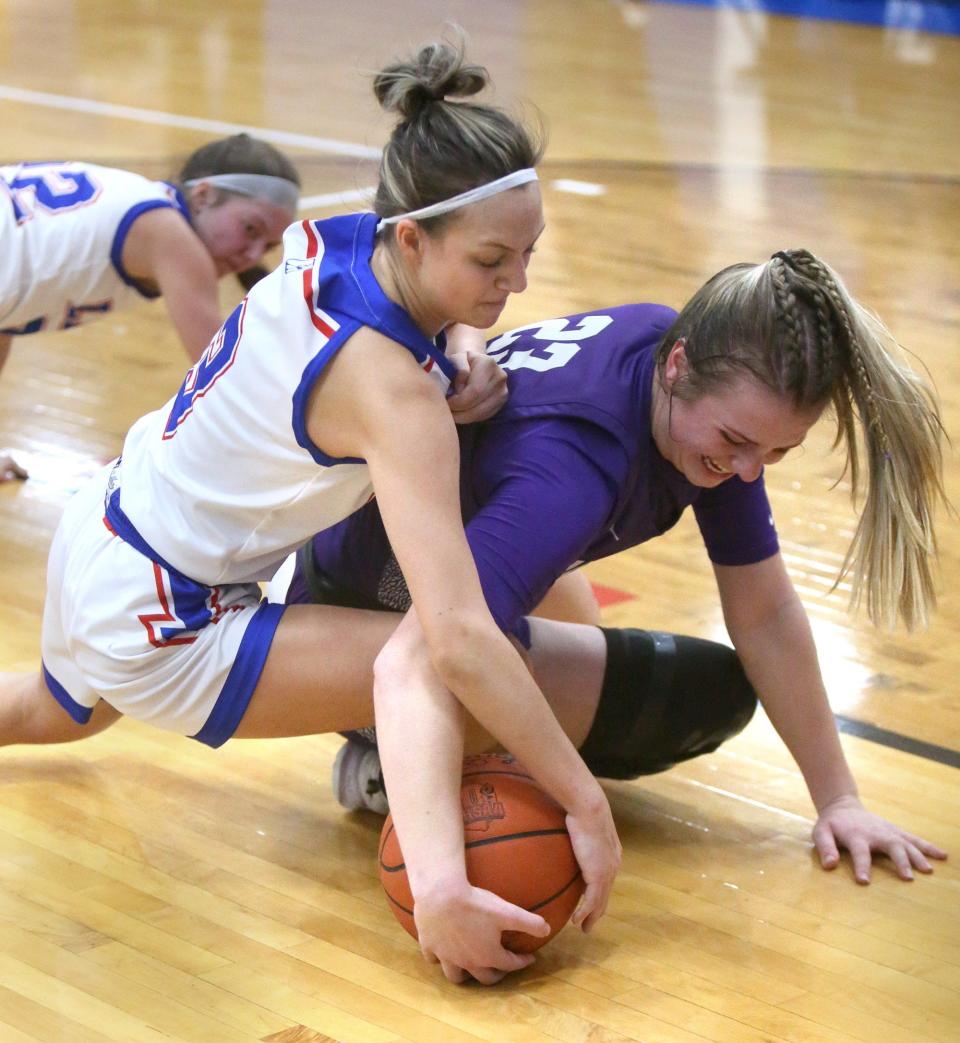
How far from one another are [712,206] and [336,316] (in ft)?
15.7

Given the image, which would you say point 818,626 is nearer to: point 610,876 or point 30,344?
point 610,876

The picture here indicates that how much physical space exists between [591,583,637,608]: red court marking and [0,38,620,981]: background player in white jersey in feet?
3.70

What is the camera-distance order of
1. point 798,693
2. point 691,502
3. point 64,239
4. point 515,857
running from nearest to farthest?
1. point 515,857
2. point 691,502
3. point 798,693
4. point 64,239

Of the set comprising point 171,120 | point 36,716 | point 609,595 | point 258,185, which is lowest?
point 171,120

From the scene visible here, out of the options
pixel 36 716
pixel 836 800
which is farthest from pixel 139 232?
pixel 836 800

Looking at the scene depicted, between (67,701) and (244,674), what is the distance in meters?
0.35

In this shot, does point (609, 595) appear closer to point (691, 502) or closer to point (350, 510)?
point (691, 502)

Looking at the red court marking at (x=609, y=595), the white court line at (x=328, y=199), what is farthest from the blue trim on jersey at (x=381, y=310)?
the white court line at (x=328, y=199)

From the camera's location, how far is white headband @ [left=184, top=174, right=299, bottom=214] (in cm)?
345

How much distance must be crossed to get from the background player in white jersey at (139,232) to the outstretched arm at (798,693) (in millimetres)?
1618

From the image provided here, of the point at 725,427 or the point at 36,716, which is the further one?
the point at 36,716

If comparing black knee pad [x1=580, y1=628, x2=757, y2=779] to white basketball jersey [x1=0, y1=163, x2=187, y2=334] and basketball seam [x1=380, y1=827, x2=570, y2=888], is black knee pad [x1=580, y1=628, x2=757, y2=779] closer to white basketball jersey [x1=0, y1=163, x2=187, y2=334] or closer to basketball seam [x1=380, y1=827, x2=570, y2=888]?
basketball seam [x1=380, y1=827, x2=570, y2=888]

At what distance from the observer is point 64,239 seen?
3.41 metres

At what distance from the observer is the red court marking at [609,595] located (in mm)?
3143
